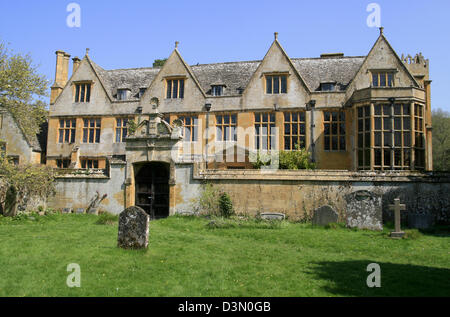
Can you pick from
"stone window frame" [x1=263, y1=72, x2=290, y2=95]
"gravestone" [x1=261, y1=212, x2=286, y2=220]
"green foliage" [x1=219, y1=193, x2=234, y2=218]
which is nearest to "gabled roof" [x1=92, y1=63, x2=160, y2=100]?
"stone window frame" [x1=263, y1=72, x2=290, y2=95]

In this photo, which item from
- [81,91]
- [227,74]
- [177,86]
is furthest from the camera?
[81,91]

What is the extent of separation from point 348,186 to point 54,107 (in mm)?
28652

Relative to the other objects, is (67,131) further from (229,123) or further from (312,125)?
(312,125)

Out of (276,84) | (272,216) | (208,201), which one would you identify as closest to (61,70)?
(276,84)

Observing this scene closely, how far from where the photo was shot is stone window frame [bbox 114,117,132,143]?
33.0m

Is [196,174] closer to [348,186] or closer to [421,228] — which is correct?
[348,186]

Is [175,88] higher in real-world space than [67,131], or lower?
higher

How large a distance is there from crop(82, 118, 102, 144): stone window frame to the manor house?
0.10 metres

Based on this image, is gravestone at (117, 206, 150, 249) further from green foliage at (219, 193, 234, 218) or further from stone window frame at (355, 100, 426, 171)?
stone window frame at (355, 100, 426, 171)

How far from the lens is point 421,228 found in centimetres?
1830

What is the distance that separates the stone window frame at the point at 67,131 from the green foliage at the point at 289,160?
18566 millimetres

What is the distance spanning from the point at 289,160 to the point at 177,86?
12769 mm

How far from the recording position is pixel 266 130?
2989 centimetres
